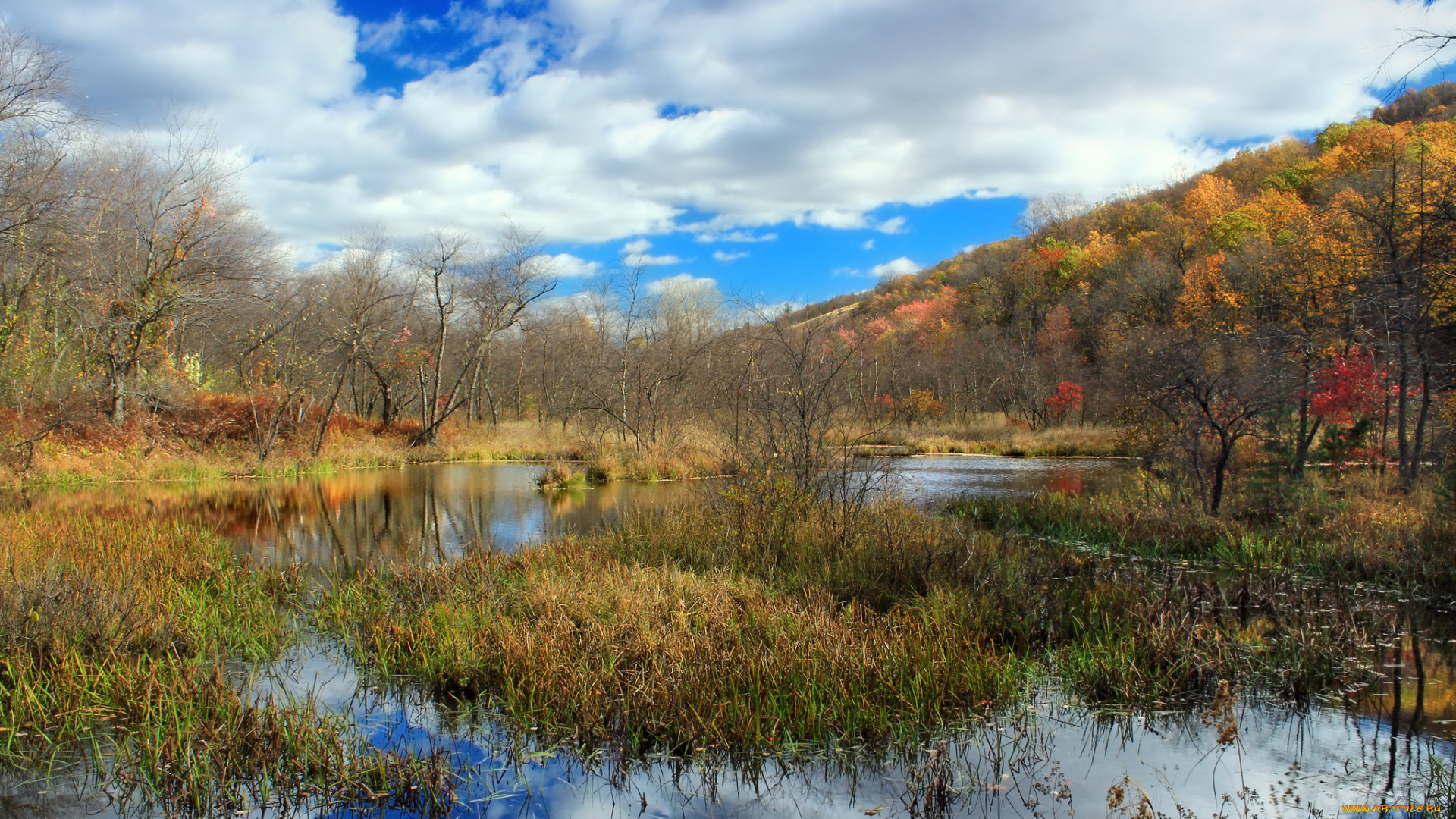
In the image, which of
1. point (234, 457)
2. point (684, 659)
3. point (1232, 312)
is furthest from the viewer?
point (234, 457)

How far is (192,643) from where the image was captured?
20.5 feet

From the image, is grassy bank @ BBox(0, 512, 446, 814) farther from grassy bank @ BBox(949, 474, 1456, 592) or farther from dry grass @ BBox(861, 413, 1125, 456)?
dry grass @ BBox(861, 413, 1125, 456)

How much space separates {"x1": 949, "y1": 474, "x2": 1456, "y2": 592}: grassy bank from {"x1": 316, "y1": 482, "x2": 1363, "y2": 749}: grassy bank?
1.25m

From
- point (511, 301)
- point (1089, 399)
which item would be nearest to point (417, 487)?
point (511, 301)

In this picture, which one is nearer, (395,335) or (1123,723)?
(1123,723)

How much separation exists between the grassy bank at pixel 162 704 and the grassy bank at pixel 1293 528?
333 inches

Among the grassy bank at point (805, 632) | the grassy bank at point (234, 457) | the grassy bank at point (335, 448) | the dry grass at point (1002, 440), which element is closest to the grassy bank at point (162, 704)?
the grassy bank at point (805, 632)

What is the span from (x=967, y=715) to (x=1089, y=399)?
43236 mm

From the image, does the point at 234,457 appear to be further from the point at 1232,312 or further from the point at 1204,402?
the point at 1232,312

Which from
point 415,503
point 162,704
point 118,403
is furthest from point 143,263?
point 162,704

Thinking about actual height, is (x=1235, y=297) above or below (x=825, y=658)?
above

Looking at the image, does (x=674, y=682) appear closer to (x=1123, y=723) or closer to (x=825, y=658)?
(x=825, y=658)

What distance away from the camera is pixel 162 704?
15.8 ft

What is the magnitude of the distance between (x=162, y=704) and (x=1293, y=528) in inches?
451
